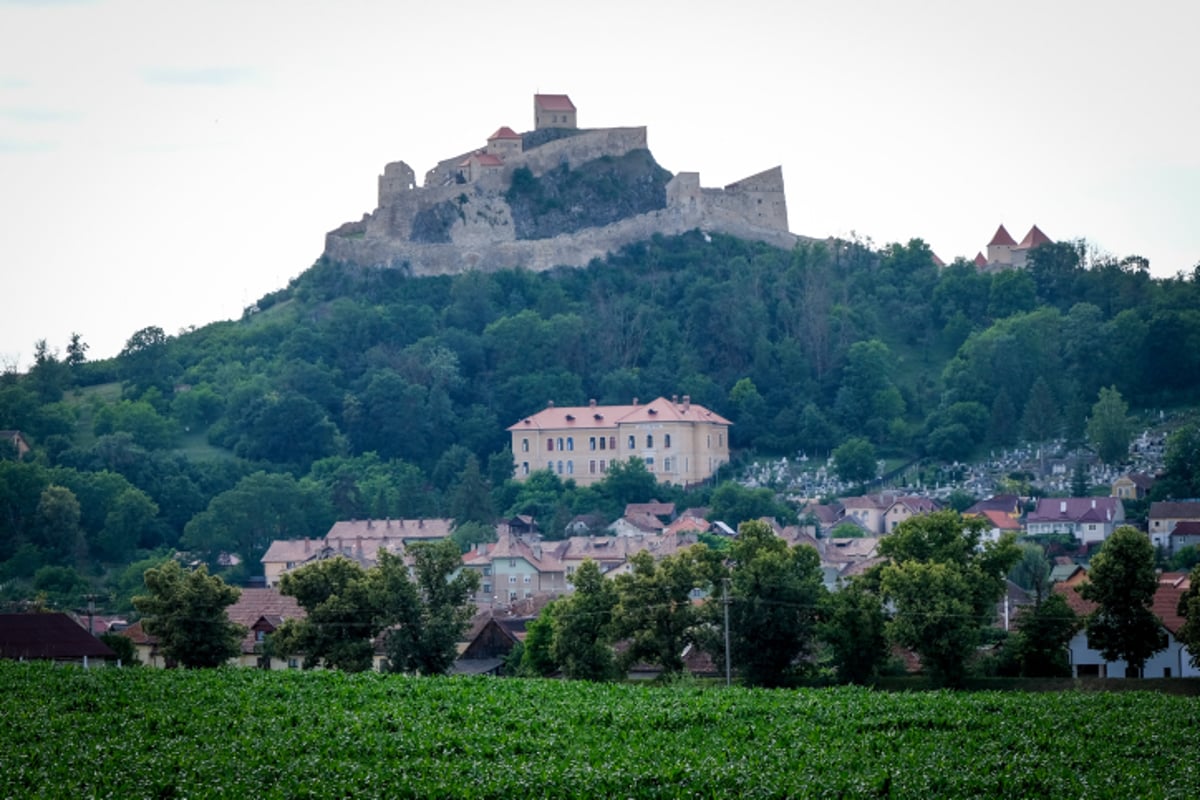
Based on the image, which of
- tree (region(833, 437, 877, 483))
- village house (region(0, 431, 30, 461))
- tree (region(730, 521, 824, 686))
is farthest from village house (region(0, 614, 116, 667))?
tree (region(833, 437, 877, 483))

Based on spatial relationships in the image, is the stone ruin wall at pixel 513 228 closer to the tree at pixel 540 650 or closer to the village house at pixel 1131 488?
the village house at pixel 1131 488

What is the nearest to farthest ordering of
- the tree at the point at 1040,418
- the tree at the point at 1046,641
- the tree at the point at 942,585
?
the tree at the point at 942,585
the tree at the point at 1046,641
the tree at the point at 1040,418

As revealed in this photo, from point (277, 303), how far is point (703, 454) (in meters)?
40.1

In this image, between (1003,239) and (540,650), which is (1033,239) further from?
(540,650)

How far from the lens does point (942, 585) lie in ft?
170

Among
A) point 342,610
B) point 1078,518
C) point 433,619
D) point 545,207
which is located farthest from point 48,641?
point 545,207

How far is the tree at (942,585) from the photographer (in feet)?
166

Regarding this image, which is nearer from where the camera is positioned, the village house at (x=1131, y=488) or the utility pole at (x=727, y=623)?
the utility pole at (x=727, y=623)

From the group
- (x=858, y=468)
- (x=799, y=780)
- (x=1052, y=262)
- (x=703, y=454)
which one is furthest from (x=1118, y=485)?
(x=799, y=780)

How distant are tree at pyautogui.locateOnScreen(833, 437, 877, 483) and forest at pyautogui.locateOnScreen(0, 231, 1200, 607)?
159 inches

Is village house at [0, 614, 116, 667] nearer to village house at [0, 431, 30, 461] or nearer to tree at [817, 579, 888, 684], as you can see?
tree at [817, 579, 888, 684]

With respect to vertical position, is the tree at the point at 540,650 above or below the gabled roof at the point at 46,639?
below

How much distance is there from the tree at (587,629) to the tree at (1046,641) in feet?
35.4

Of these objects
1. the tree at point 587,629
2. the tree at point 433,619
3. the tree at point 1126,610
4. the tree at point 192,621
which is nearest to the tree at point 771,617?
the tree at point 587,629
